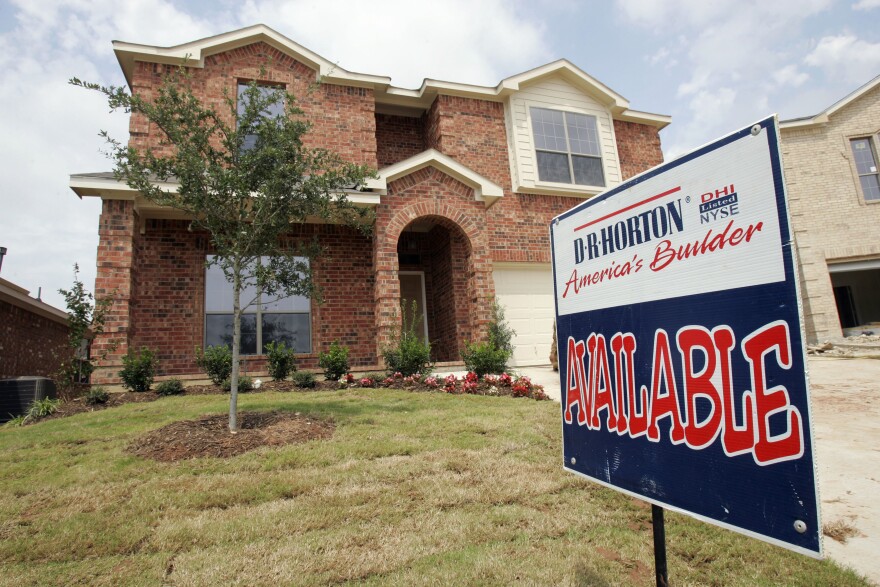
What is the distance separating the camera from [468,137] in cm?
1366

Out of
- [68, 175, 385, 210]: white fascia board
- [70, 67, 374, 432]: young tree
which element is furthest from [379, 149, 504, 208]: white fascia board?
[70, 67, 374, 432]: young tree

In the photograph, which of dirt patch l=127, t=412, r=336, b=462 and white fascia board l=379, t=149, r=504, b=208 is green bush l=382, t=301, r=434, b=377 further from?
white fascia board l=379, t=149, r=504, b=208

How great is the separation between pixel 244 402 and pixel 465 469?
4.31m

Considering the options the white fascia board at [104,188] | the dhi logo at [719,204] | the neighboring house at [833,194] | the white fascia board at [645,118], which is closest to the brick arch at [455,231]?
the white fascia board at [104,188]

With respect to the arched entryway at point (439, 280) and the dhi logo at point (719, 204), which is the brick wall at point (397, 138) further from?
the dhi logo at point (719, 204)

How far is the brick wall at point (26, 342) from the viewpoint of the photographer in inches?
492

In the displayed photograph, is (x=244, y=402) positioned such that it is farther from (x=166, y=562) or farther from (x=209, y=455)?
(x=166, y=562)

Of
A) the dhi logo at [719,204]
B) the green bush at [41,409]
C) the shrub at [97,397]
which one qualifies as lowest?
the green bush at [41,409]

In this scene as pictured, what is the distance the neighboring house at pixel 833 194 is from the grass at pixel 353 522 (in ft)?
42.6

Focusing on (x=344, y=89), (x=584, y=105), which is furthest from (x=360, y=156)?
(x=584, y=105)

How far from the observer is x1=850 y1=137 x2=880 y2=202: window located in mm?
14703

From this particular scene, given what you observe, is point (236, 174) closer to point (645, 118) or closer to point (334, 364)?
point (334, 364)

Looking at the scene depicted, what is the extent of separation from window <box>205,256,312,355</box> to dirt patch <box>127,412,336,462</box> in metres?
5.20

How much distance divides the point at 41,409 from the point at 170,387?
179 cm
